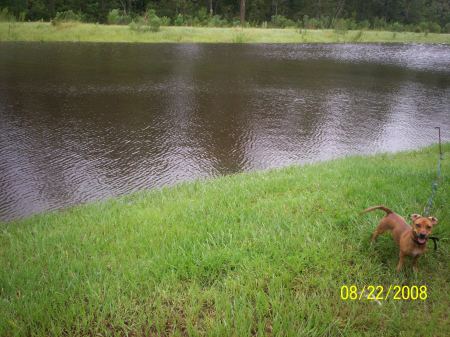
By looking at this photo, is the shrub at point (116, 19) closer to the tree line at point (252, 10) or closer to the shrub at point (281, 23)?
the tree line at point (252, 10)

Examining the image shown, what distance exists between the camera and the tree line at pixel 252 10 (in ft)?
135

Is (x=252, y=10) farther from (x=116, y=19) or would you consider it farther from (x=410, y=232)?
(x=410, y=232)

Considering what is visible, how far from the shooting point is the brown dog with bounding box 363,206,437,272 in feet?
9.51

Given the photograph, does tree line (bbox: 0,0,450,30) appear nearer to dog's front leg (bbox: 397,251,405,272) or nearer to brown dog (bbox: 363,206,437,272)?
brown dog (bbox: 363,206,437,272)

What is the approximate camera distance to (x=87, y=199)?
280 inches

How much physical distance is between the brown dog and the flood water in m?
5.30

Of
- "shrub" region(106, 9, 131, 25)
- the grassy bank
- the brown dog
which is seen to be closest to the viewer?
the brown dog

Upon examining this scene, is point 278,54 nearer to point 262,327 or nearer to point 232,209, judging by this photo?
point 232,209

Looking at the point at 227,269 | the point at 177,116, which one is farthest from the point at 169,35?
the point at 227,269

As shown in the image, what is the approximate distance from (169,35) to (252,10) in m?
30.3

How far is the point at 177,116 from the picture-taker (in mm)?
12875

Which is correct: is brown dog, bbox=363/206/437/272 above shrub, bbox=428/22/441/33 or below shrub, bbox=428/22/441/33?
below

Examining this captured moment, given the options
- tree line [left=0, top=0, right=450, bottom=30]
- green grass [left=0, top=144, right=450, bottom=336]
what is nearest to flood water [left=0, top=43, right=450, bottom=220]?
green grass [left=0, top=144, right=450, bottom=336]

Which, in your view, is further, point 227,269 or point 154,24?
point 154,24
